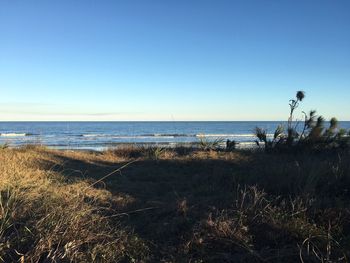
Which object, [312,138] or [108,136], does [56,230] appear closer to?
[312,138]

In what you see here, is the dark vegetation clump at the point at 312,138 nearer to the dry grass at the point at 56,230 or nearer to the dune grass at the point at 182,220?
the dune grass at the point at 182,220

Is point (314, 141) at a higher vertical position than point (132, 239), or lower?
higher

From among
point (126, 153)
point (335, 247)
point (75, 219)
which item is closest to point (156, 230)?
point (75, 219)

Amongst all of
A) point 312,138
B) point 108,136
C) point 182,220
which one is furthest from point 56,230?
point 108,136

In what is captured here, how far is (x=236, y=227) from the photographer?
506cm

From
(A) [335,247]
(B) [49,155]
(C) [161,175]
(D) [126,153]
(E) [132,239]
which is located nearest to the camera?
(A) [335,247]

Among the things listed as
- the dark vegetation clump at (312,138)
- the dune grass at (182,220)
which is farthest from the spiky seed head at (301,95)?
the dune grass at (182,220)

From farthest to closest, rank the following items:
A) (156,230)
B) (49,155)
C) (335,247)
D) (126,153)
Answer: (126,153)
(49,155)
(156,230)
(335,247)

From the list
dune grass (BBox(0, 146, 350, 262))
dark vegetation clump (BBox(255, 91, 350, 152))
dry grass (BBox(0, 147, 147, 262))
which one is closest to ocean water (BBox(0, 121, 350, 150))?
dark vegetation clump (BBox(255, 91, 350, 152))

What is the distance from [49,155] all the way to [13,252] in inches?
299

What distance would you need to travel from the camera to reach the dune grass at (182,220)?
4629 millimetres

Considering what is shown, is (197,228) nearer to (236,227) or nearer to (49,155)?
(236,227)

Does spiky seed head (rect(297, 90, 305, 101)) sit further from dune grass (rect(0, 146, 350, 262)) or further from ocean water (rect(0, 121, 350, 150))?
dune grass (rect(0, 146, 350, 262))

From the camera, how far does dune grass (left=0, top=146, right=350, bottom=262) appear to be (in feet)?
15.2
